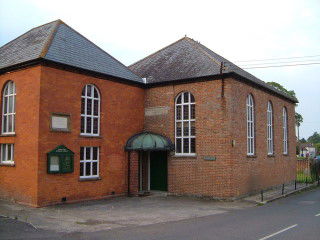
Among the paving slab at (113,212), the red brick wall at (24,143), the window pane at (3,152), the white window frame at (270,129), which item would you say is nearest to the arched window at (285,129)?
the white window frame at (270,129)

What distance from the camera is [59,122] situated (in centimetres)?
1573

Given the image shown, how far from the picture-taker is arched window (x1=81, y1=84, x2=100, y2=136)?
17109 millimetres

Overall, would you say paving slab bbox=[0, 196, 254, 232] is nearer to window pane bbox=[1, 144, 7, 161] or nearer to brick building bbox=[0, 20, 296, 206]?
brick building bbox=[0, 20, 296, 206]

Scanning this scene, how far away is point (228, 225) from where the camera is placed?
1111 centimetres

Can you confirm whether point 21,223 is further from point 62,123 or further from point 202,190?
point 202,190

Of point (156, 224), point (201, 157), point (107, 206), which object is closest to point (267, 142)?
point (201, 157)

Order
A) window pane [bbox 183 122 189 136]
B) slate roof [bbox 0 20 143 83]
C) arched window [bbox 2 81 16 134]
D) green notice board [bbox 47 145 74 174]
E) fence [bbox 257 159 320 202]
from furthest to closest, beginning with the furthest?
fence [bbox 257 159 320 202], window pane [bbox 183 122 189 136], arched window [bbox 2 81 16 134], slate roof [bbox 0 20 143 83], green notice board [bbox 47 145 74 174]

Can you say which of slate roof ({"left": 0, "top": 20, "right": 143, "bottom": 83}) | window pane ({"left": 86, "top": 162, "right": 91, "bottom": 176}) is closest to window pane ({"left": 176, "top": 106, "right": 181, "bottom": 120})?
slate roof ({"left": 0, "top": 20, "right": 143, "bottom": 83})

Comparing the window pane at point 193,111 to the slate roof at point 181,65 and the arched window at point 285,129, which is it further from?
the arched window at point 285,129

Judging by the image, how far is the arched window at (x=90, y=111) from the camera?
56.1 feet

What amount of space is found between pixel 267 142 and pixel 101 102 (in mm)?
10966

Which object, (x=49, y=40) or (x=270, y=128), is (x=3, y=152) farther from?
(x=270, y=128)

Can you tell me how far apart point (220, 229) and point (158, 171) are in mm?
9553

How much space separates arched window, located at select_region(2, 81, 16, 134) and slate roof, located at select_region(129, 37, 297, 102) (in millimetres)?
7318
